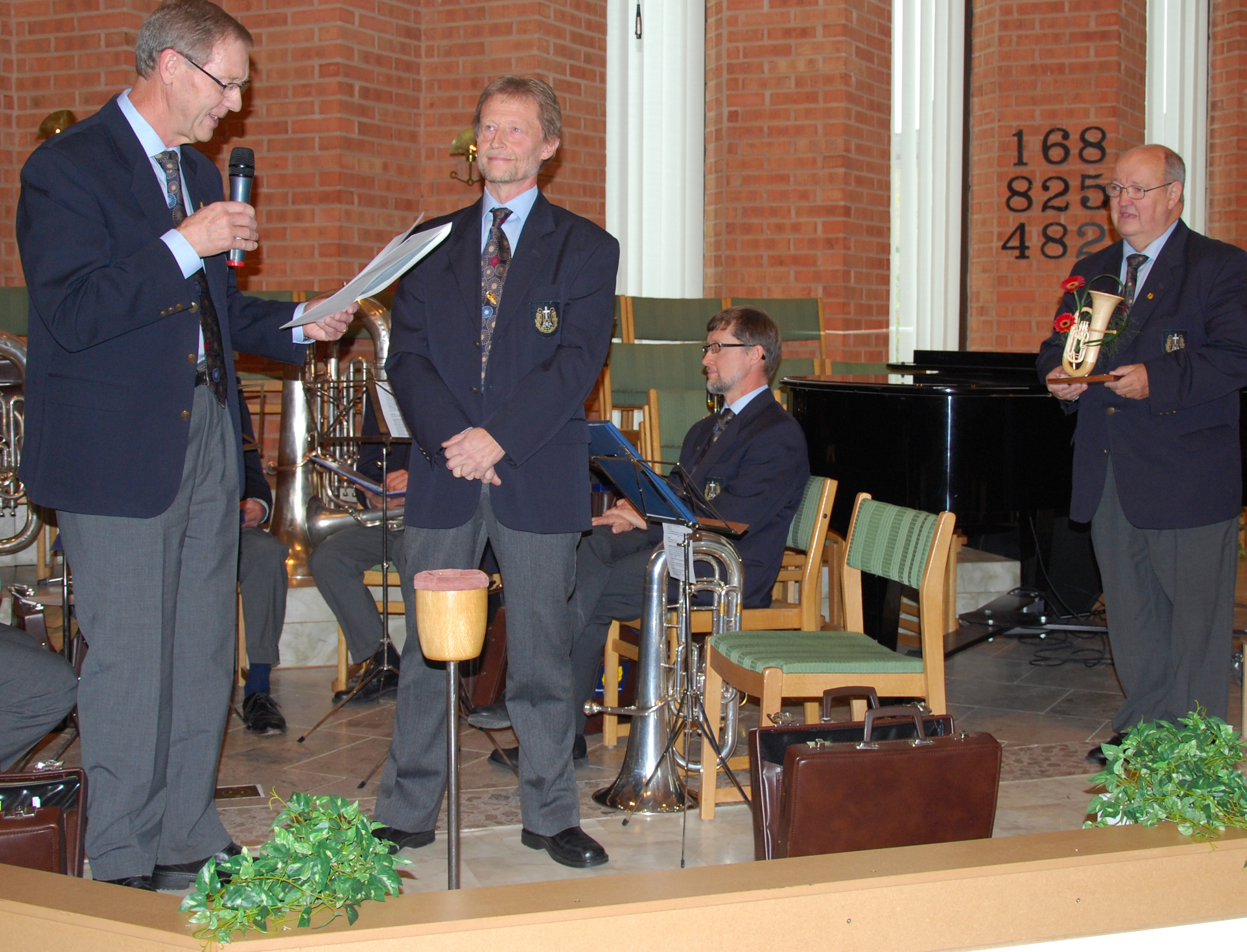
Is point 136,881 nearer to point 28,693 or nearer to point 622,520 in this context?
point 28,693

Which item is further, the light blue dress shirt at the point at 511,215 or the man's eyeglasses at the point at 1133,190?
the man's eyeglasses at the point at 1133,190

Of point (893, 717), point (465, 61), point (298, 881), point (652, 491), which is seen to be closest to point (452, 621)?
point (298, 881)

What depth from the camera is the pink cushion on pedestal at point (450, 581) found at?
1.82 metres

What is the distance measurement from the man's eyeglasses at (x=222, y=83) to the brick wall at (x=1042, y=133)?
22.3 ft

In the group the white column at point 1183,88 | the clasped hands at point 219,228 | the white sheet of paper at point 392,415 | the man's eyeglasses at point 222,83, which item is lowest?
the white sheet of paper at point 392,415

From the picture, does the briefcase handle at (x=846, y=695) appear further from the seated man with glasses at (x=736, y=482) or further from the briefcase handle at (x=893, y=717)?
the seated man with glasses at (x=736, y=482)

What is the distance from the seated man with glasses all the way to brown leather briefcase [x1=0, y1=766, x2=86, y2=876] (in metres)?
1.74

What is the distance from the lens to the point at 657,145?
761cm

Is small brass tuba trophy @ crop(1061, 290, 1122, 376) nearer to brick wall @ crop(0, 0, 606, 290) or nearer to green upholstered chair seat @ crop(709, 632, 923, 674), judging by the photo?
green upholstered chair seat @ crop(709, 632, 923, 674)

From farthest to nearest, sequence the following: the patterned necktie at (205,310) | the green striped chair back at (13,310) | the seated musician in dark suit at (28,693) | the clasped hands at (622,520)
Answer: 1. the green striped chair back at (13,310)
2. the clasped hands at (622,520)
3. the seated musician in dark suit at (28,693)
4. the patterned necktie at (205,310)

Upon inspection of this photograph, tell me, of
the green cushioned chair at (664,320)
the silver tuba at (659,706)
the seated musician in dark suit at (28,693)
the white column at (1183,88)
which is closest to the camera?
the seated musician in dark suit at (28,693)

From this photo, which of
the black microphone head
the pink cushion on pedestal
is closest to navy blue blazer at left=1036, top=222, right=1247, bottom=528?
the pink cushion on pedestal

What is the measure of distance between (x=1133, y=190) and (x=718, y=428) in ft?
4.76

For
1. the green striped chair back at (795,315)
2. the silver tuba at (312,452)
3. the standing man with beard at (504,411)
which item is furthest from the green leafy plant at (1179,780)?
the green striped chair back at (795,315)
